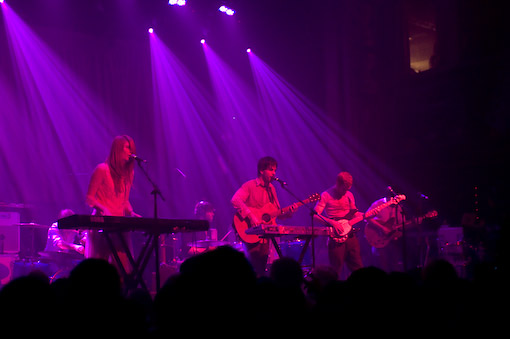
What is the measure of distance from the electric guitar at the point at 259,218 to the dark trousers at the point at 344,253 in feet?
2.95

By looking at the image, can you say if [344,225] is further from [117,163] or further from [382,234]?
[117,163]

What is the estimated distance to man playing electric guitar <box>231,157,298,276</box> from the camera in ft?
24.9

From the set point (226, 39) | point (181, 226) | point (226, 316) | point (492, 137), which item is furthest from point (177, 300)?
point (226, 39)

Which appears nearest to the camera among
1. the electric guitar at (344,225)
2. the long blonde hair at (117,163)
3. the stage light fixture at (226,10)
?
the long blonde hair at (117,163)

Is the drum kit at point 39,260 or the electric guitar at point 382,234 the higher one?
the electric guitar at point 382,234

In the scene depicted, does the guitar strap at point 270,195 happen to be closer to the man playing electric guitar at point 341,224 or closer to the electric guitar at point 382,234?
the man playing electric guitar at point 341,224

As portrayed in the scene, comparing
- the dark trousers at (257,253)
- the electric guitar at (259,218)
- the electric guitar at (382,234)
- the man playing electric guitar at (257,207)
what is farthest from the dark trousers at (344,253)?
the electric guitar at (382,234)

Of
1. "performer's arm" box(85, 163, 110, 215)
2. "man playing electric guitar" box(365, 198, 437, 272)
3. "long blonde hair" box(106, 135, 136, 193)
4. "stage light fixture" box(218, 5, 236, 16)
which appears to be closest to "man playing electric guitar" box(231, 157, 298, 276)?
"long blonde hair" box(106, 135, 136, 193)

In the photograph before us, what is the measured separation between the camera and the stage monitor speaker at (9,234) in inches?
444

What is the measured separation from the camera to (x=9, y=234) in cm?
1136

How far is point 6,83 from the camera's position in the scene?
12188 mm

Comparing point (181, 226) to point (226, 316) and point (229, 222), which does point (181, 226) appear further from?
point (229, 222)

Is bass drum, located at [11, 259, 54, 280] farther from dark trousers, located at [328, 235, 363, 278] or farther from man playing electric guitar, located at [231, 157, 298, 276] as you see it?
dark trousers, located at [328, 235, 363, 278]

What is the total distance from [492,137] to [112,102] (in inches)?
378
